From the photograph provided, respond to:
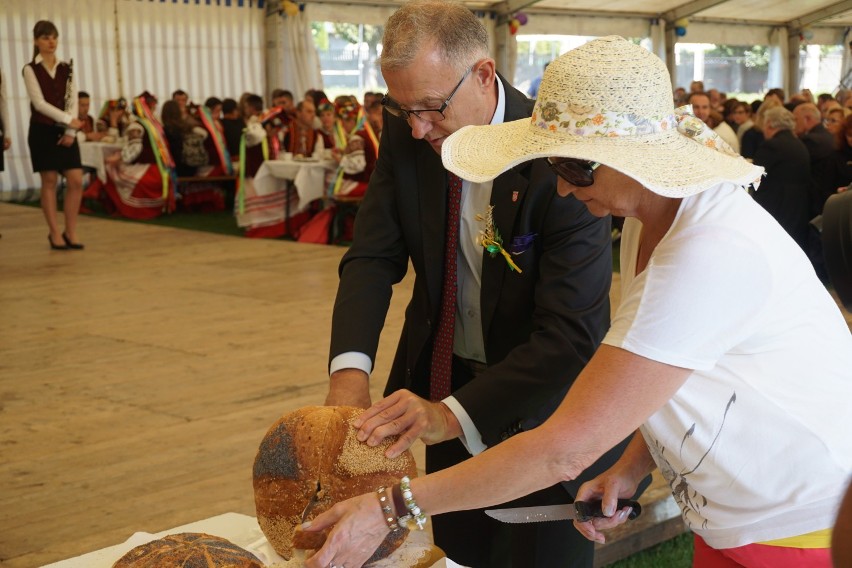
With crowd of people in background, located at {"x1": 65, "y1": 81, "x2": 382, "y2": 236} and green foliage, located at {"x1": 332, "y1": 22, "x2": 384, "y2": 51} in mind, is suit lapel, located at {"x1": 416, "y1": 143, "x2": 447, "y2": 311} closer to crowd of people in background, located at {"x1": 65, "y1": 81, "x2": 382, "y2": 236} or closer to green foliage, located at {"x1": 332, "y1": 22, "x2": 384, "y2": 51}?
crowd of people in background, located at {"x1": 65, "y1": 81, "x2": 382, "y2": 236}

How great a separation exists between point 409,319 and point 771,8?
20431 mm

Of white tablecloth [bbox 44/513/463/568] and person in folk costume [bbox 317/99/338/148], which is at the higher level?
person in folk costume [bbox 317/99/338/148]

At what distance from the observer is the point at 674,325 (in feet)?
3.89

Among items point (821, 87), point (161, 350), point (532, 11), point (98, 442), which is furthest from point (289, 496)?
point (821, 87)

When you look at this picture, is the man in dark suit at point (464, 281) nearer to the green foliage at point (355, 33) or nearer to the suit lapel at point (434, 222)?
the suit lapel at point (434, 222)

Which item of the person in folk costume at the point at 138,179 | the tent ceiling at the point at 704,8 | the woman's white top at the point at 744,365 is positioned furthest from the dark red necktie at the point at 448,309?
the tent ceiling at the point at 704,8

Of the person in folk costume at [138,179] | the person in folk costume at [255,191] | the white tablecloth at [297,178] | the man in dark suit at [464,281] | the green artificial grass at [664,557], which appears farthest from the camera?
the person in folk costume at [138,179]

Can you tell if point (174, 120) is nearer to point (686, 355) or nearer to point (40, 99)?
point (40, 99)

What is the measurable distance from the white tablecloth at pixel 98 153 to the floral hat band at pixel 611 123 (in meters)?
11.5

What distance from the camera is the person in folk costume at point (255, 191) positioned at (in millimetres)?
10125

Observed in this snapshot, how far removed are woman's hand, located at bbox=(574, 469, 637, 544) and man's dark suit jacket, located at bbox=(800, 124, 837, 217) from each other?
6.70 meters

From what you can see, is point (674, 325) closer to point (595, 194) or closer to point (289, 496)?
point (595, 194)

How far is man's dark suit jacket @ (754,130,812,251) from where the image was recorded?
25.1ft

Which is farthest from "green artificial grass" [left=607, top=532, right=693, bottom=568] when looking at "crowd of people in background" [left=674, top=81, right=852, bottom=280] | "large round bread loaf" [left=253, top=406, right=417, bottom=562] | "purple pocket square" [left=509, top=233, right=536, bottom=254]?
"crowd of people in background" [left=674, top=81, right=852, bottom=280]
